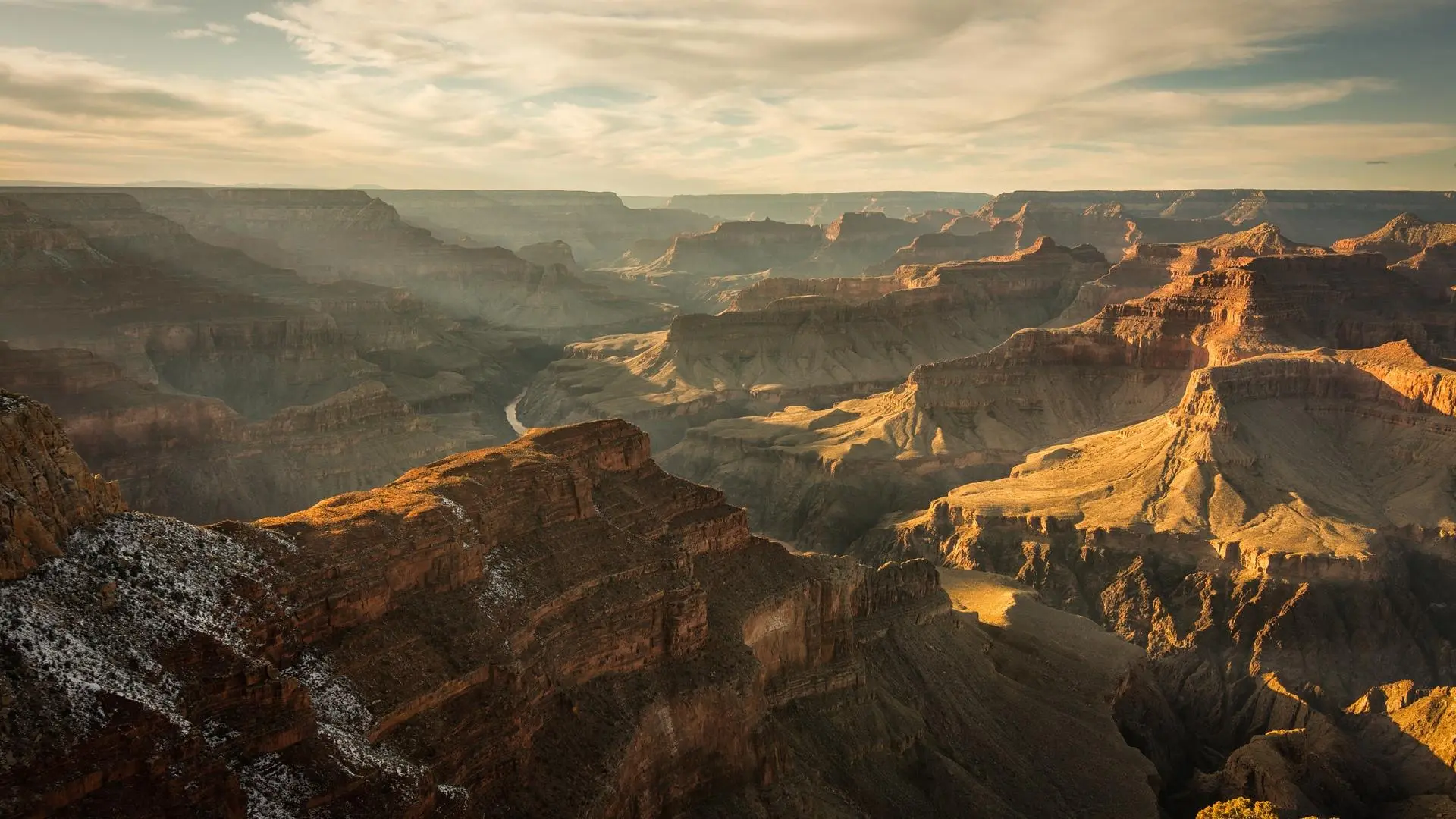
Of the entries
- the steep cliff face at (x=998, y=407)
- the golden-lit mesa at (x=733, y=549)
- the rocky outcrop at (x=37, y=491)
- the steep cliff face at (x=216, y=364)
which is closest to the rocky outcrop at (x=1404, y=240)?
the golden-lit mesa at (x=733, y=549)

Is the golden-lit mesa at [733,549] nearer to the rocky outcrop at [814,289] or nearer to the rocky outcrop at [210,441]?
the rocky outcrop at [210,441]

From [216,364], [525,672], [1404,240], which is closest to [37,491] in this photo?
[525,672]

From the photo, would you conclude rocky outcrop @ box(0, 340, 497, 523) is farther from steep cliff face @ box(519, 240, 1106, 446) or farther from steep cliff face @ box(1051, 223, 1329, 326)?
steep cliff face @ box(1051, 223, 1329, 326)

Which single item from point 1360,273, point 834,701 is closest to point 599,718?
point 834,701

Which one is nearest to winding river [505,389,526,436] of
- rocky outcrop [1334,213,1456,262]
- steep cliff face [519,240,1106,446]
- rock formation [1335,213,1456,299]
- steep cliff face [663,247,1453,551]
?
steep cliff face [519,240,1106,446]

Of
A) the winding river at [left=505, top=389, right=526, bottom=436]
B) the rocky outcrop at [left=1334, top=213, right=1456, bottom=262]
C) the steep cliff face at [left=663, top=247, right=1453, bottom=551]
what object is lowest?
the winding river at [left=505, top=389, right=526, bottom=436]

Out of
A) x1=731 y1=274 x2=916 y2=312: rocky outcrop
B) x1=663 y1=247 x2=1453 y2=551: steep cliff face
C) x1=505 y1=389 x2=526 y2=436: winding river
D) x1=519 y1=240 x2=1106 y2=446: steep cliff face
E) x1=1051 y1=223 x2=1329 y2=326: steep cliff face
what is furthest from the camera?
x1=731 y1=274 x2=916 y2=312: rocky outcrop

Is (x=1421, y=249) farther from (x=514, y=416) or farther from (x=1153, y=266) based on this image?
(x=514, y=416)
